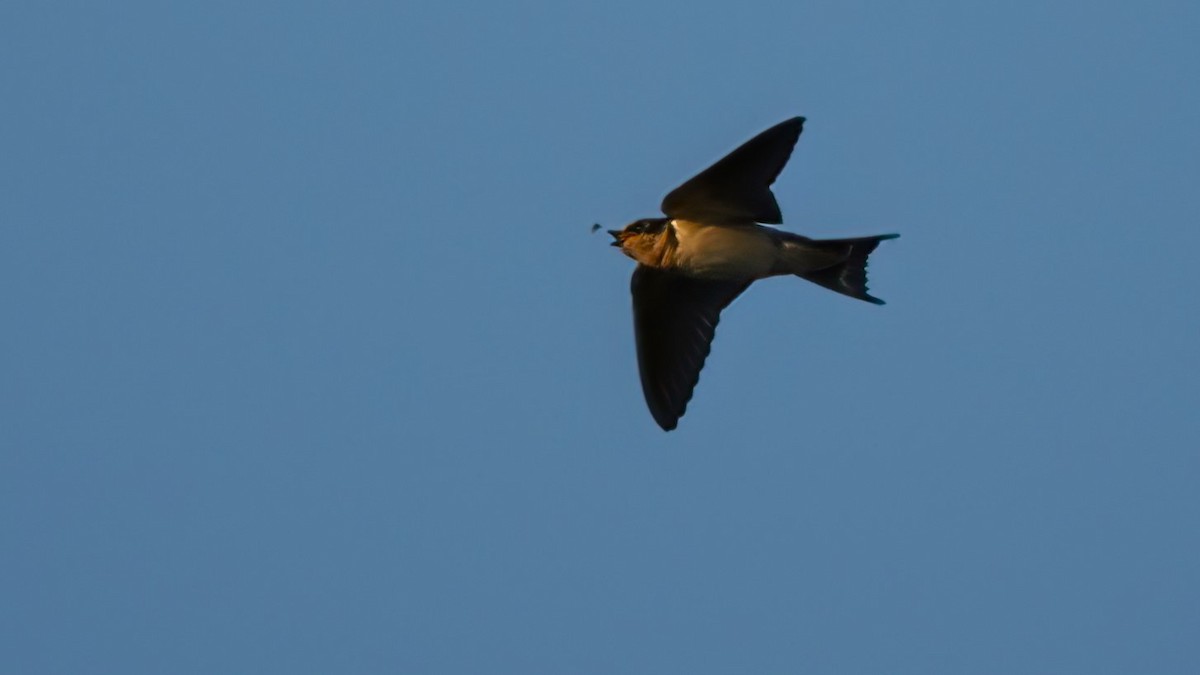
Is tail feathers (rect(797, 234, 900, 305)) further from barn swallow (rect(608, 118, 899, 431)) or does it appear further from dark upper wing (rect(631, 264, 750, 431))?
dark upper wing (rect(631, 264, 750, 431))

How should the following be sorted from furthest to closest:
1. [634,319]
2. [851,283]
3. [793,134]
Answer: [634,319]
[851,283]
[793,134]

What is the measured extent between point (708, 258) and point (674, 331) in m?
0.78

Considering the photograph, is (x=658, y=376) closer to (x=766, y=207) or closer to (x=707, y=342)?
(x=707, y=342)

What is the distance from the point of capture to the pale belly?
31.3ft

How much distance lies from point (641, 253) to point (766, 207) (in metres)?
0.68

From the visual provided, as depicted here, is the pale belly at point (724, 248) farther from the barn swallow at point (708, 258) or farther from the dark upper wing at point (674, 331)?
the dark upper wing at point (674, 331)

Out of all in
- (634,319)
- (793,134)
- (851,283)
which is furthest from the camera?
(634,319)

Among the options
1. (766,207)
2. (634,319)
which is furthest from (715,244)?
(634,319)

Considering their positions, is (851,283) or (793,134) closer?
(793,134)

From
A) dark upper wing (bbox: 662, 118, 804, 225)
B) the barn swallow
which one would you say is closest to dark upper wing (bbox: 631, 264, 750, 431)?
the barn swallow

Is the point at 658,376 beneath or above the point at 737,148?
beneath

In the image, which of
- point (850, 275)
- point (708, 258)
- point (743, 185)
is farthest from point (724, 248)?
point (850, 275)

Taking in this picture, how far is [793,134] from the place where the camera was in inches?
356

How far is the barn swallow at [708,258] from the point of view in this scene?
366 inches
